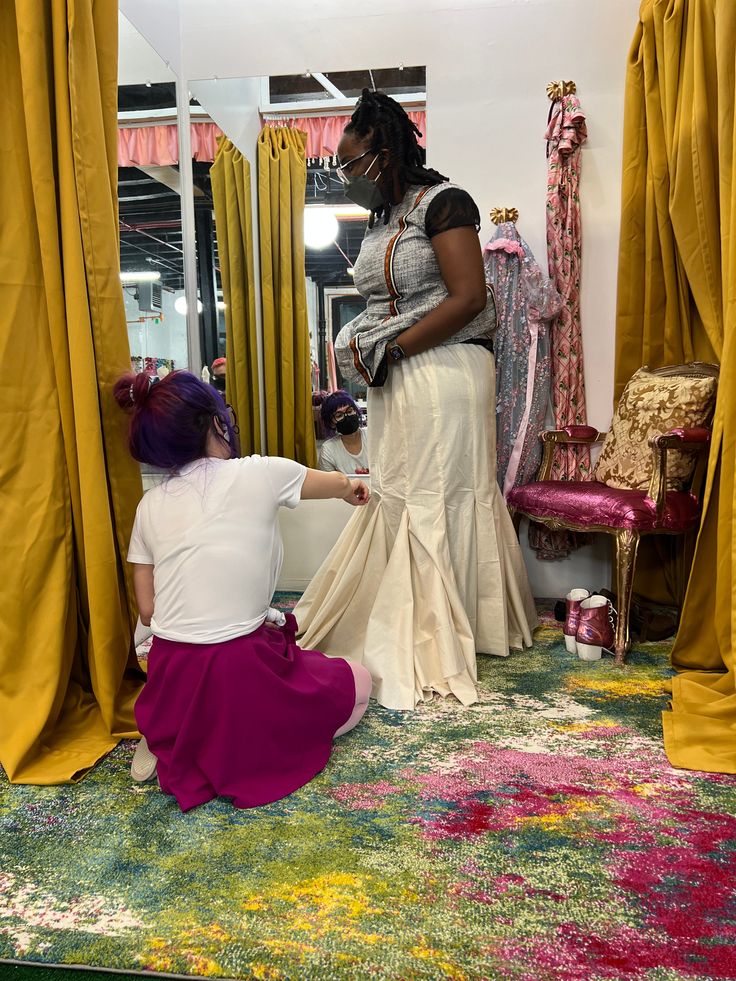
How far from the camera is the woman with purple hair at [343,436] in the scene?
3.14 meters

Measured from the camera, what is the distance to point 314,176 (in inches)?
122

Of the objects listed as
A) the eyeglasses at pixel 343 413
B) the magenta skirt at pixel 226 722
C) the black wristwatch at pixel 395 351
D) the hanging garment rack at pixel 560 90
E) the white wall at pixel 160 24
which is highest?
the white wall at pixel 160 24

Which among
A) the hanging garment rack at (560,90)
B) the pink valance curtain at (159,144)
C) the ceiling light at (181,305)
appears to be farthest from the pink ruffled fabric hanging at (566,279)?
the ceiling light at (181,305)

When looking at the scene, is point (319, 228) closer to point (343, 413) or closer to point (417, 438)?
point (343, 413)

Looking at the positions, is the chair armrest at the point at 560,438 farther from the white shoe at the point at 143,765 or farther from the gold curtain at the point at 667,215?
the white shoe at the point at 143,765

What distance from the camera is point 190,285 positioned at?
3.07m

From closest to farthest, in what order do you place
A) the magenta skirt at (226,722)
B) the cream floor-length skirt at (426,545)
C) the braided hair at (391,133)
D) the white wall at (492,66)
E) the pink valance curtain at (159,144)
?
the magenta skirt at (226,722), the cream floor-length skirt at (426,545), the braided hair at (391,133), the pink valance curtain at (159,144), the white wall at (492,66)

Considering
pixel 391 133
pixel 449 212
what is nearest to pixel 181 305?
pixel 391 133

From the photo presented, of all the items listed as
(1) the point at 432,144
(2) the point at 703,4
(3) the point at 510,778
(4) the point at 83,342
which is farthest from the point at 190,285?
(3) the point at 510,778

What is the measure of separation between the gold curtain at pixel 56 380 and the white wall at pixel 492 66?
4.94 ft

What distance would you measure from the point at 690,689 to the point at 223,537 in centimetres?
143

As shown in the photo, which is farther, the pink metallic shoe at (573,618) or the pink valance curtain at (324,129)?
the pink valance curtain at (324,129)

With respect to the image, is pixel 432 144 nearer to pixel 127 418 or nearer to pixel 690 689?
pixel 127 418

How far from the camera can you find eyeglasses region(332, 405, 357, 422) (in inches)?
123
